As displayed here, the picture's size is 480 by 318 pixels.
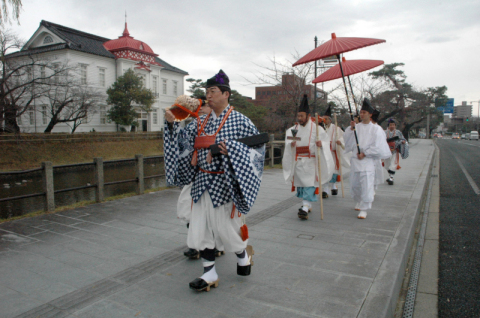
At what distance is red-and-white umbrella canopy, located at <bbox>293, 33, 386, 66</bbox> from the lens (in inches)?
204

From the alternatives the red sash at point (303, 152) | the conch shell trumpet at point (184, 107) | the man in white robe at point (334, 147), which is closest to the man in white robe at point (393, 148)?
A: the man in white robe at point (334, 147)

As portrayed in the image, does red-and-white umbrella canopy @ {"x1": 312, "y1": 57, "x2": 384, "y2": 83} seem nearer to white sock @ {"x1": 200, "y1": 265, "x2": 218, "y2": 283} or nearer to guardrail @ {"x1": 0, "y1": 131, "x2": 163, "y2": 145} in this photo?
white sock @ {"x1": 200, "y1": 265, "x2": 218, "y2": 283}

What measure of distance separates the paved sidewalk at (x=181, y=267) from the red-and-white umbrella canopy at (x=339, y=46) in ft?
8.69

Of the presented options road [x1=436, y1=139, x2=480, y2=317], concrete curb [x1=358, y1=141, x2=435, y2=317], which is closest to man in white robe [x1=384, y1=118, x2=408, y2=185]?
road [x1=436, y1=139, x2=480, y2=317]

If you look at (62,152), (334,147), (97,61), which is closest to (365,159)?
(334,147)

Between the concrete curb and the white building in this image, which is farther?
the white building

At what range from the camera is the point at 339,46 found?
530cm

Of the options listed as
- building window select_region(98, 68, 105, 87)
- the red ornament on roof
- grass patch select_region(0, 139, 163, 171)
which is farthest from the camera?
the red ornament on roof

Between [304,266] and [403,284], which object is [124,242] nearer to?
[304,266]

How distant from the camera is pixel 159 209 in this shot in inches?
248

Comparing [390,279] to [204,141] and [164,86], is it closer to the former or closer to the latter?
[204,141]

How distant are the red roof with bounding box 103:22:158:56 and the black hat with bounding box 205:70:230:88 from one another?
35.0 meters

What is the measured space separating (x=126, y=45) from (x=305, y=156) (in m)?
33.6

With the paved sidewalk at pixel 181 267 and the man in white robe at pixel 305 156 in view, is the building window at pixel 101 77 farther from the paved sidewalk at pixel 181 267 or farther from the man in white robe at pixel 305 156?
the man in white robe at pixel 305 156
